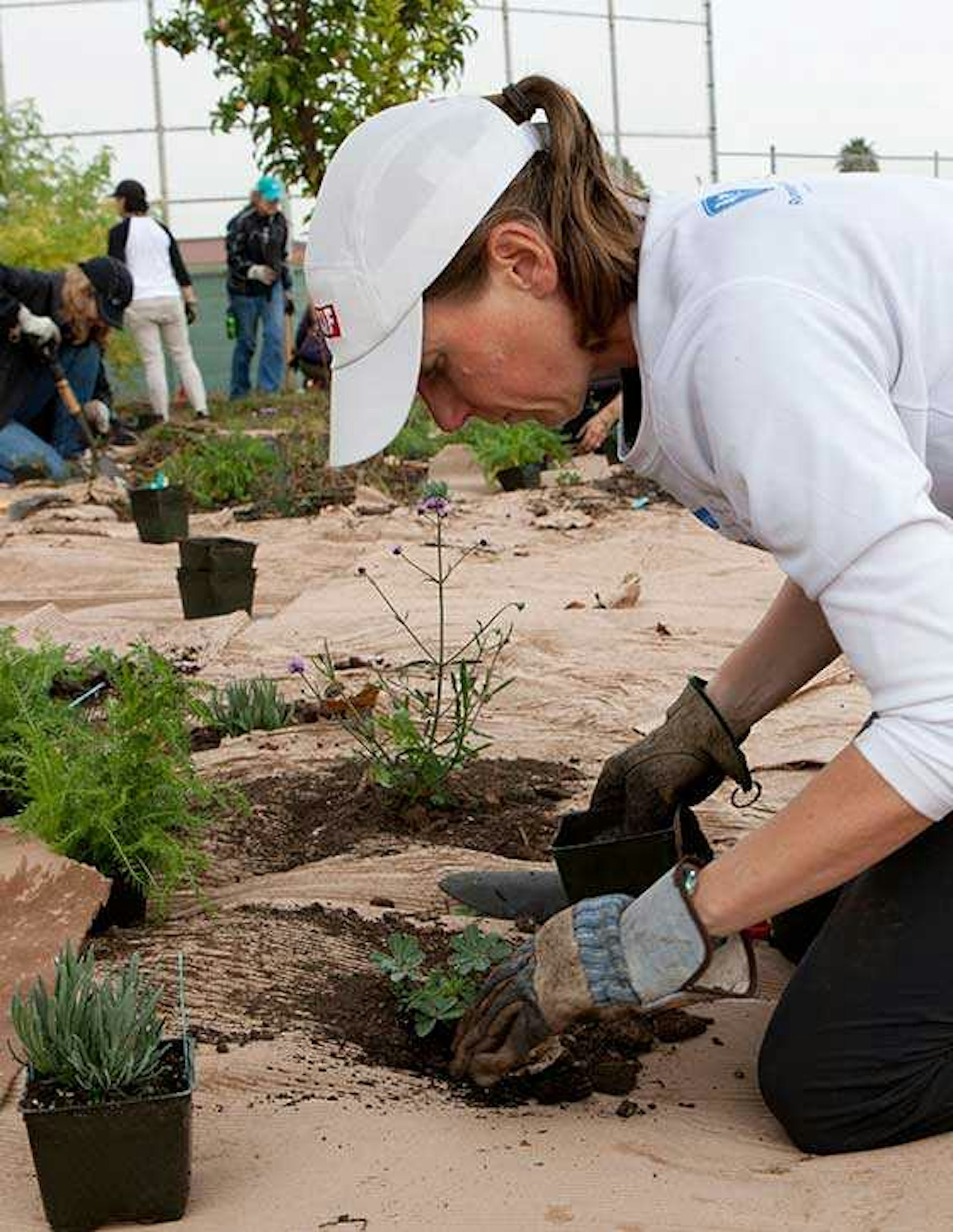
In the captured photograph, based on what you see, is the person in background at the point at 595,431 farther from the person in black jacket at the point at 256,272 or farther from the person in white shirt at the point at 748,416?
the person in white shirt at the point at 748,416

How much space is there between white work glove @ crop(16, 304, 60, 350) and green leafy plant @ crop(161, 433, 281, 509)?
4.82ft

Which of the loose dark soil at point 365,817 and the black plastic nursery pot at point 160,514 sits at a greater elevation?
the loose dark soil at point 365,817

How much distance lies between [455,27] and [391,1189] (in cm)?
1076

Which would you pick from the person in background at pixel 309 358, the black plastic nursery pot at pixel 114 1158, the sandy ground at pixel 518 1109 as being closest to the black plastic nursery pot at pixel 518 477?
the sandy ground at pixel 518 1109

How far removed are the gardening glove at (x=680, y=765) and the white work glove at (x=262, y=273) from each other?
37.5 ft

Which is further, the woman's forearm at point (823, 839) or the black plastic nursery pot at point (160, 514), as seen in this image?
the black plastic nursery pot at point (160, 514)

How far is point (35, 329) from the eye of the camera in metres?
10.1

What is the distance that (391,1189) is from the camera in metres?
2.04

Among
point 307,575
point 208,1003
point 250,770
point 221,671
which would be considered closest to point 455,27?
point 307,575

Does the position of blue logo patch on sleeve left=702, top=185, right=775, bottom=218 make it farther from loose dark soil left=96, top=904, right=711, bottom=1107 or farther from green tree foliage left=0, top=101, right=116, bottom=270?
green tree foliage left=0, top=101, right=116, bottom=270

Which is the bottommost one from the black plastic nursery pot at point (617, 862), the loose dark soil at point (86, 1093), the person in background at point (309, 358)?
the person in background at point (309, 358)

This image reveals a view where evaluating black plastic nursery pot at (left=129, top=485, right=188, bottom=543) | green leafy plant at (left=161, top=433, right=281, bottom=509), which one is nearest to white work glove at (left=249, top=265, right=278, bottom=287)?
green leafy plant at (left=161, top=433, right=281, bottom=509)

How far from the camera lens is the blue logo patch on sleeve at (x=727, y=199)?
214 cm

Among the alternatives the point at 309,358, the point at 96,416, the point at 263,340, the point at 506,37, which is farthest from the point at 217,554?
the point at 506,37
